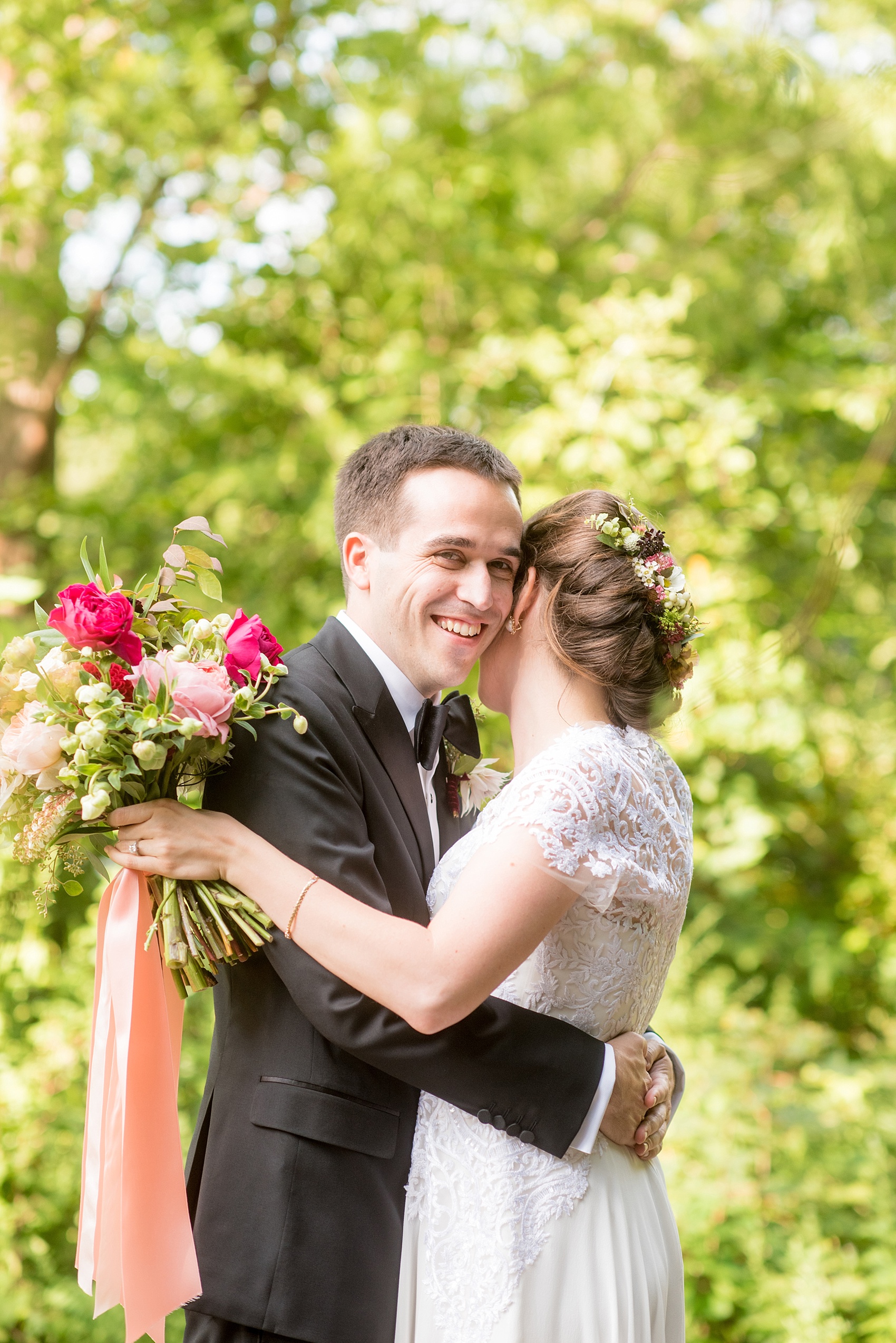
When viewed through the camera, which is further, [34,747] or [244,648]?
[244,648]

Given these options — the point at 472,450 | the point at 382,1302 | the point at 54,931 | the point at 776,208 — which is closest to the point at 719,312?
the point at 776,208

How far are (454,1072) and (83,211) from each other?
579cm

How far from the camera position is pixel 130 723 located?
1.83 m

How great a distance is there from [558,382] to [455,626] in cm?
318

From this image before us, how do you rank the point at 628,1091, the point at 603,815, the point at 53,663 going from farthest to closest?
the point at 628,1091
the point at 603,815
the point at 53,663

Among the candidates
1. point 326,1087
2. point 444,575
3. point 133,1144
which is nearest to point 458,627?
point 444,575

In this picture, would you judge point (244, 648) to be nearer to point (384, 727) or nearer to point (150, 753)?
point (150, 753)

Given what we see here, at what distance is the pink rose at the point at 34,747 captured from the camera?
185 centimetres

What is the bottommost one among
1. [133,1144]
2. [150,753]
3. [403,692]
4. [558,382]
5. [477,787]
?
[133,1144]

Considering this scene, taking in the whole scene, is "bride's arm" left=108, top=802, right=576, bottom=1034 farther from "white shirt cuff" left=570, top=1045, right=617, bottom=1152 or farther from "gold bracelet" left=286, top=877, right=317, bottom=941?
"white shirt cuff" left=570, top=1045, right=617, bottom=1152

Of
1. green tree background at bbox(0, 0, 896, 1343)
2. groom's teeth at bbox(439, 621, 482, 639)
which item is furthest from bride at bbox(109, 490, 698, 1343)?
green tree background at bbox(0, 0, 896, 1343)

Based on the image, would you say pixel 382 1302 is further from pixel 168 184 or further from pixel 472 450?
pixel 168 184

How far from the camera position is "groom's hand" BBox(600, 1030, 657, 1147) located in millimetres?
2113

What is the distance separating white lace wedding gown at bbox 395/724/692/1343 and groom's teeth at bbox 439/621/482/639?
0.35 metres
